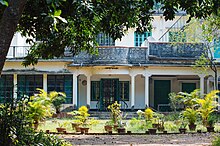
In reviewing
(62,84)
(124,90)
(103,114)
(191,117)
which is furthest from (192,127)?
(62,84)

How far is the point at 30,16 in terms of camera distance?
986cm

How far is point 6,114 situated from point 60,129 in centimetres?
950

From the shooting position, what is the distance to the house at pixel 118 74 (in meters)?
27.9

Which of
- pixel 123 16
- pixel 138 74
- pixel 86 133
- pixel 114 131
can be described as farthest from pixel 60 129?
pixel 138 74

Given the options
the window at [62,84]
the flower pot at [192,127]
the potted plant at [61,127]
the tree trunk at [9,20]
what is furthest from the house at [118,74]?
the tree trunk at [9,20]

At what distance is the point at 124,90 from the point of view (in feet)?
99.7

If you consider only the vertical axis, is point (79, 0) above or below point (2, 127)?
above

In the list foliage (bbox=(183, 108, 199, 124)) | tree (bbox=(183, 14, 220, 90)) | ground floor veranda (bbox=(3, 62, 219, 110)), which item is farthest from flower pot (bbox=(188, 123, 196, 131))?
ground floor veranda (bbox=(3, 62, 219, 110))

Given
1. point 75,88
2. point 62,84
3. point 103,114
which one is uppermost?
point 62,84

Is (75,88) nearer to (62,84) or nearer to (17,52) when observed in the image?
(62,84)

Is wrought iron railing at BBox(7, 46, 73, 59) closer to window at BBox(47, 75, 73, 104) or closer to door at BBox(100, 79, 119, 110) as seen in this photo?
window at BBox(47, 75, 73, 104)

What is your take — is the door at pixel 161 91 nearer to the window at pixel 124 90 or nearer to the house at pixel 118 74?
the house at pixel 118 74

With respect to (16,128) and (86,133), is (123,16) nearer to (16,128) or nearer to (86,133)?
(16,128)

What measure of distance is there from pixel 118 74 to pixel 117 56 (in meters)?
1.29
